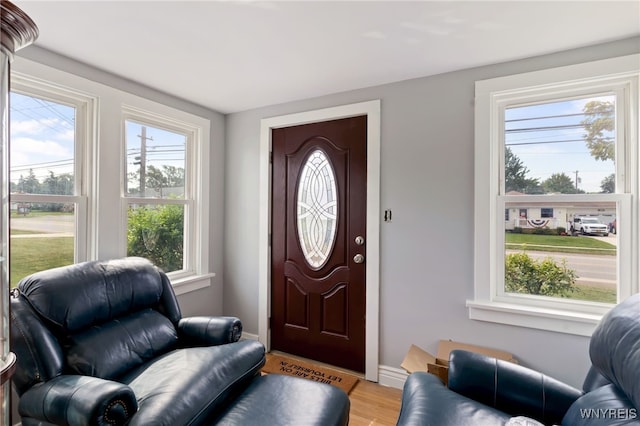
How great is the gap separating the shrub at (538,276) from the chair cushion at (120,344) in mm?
2232

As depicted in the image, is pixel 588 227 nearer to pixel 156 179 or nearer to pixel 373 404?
pixel 373 404

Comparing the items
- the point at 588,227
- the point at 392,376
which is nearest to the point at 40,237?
the point at 392,376

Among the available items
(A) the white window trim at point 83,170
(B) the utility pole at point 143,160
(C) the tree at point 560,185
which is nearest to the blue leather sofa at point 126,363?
(A) the white window trim at point 83,170

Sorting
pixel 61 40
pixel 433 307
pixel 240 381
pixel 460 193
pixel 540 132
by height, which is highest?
pixel 61 40

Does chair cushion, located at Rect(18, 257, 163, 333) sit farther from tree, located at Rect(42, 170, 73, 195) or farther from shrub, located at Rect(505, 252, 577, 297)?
shrub, located at Rect(505, 252, 577, 297)

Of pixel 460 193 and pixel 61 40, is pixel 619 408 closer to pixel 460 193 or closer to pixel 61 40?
pixel 460 193

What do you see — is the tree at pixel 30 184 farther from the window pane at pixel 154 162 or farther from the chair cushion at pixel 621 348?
the chair cushion at pixel 621 348

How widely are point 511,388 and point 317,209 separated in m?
1.80

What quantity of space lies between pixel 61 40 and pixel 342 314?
2.60 m

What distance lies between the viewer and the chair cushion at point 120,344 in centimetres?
153

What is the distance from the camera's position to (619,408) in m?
1.04

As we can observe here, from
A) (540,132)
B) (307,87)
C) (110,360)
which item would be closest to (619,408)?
(540,132)

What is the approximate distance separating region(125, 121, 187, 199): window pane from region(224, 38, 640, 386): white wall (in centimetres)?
147

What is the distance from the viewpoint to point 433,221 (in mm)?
2281
